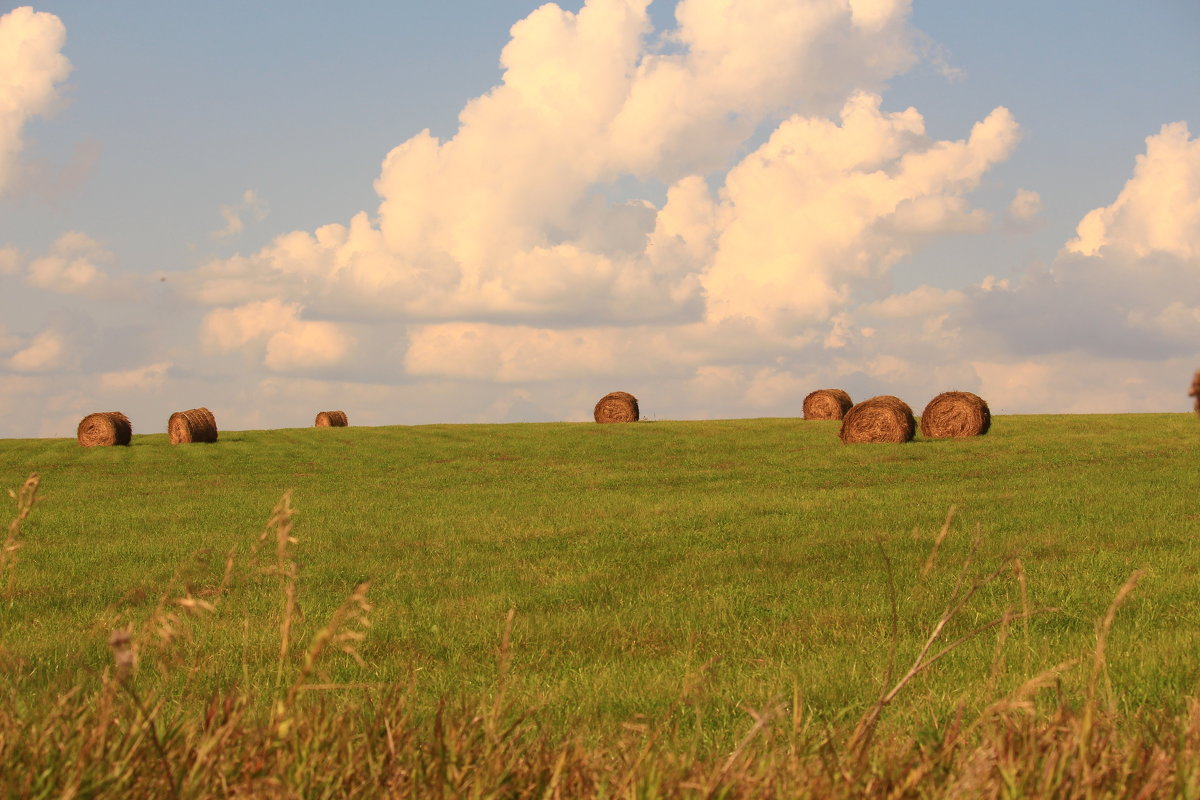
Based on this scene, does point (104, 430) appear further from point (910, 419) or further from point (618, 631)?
point (618, 631)

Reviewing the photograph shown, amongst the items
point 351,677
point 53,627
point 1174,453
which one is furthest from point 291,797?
point 1174,453

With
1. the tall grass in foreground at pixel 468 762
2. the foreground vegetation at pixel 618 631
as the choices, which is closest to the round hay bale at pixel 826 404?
the foreground vegetation at pixel 618 631

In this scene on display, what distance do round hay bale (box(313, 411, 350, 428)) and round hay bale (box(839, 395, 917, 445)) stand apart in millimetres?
28901

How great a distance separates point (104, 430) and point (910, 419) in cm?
2961

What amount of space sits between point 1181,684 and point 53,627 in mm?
9750

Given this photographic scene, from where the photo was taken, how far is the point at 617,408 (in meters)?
47.0

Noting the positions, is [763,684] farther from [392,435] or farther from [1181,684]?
[392,435]

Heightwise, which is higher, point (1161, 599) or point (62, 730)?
point (62, 730)

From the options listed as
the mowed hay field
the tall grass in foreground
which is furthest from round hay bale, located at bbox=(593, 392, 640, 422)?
the tall grass in foreground

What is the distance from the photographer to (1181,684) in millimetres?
6375

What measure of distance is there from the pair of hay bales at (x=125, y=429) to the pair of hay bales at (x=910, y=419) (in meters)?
24.4

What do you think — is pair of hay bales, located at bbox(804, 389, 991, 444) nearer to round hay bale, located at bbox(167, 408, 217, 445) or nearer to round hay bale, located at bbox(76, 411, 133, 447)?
round hay bale, located at bbox(167, 408, 217, 445)

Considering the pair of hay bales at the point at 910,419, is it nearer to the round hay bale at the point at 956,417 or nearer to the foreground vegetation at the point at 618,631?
the round hay bale at the point at 956,417

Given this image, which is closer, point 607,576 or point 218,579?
point 607,576
